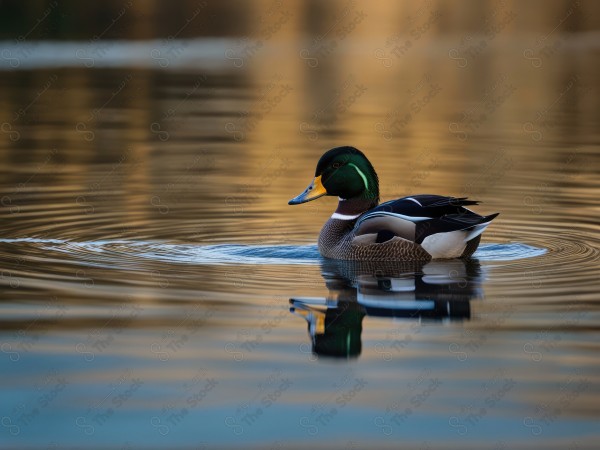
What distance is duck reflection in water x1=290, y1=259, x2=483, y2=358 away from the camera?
11039mm

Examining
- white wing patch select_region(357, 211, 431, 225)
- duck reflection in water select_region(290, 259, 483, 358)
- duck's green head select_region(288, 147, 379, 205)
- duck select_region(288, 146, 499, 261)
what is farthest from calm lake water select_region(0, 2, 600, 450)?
duck's green head select_region(288, 147, 379, 205)

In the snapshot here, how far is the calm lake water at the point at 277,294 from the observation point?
8891 mm

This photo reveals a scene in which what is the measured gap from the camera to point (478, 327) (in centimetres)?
1123

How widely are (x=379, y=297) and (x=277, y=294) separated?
2.84 ft

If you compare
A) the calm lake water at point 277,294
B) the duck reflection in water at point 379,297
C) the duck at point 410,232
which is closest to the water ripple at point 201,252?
the calm lake water at point 277,294

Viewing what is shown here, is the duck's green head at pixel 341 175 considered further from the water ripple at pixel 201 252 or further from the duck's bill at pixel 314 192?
the water ripple at pixel 201 252

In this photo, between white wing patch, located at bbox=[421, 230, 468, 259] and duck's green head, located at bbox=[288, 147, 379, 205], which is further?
duck's green head, located at bbox=[288, 147, 379, 205]

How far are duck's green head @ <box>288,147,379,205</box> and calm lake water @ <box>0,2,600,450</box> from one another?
635 mm

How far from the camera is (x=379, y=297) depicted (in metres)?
12.5

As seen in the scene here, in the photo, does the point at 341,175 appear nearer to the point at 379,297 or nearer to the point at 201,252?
the point at 201,252

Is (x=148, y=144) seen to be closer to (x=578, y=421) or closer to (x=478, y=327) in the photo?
(x=478, y=327)

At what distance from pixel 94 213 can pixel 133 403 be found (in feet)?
27.0

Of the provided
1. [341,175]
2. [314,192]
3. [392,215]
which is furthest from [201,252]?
[392,215]

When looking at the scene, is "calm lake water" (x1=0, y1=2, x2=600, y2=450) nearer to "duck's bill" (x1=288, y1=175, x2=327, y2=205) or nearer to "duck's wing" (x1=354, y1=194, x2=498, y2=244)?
"duck's wing" (x1=354, y1=194, x2=498, y2=244)
